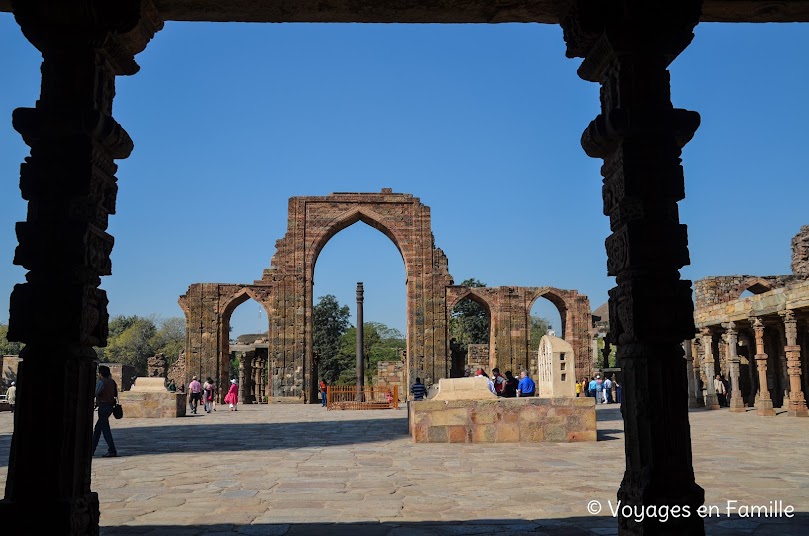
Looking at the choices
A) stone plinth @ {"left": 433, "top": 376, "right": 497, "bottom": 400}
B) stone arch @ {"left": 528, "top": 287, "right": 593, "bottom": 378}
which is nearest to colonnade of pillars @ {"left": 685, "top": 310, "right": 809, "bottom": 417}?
stone arch @ {"left": 528, "top": 287, "right": 593, "bottom": 378}

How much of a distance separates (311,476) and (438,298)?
20762 millimetres

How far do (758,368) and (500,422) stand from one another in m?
10.7

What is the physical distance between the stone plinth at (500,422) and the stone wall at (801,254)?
59.8 ft

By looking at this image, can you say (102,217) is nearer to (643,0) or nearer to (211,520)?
(211,520)

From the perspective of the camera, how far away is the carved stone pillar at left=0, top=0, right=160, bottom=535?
9.75 ft

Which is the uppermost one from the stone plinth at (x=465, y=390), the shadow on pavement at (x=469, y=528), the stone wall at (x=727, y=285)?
the stone wall at (x=727, y=285)

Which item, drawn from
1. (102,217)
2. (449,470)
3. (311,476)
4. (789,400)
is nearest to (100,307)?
(102,217)

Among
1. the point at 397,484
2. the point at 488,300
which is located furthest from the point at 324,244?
the point at 397,484

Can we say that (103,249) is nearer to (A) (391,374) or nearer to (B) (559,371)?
(B) (559,371)

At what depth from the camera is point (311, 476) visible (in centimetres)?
632

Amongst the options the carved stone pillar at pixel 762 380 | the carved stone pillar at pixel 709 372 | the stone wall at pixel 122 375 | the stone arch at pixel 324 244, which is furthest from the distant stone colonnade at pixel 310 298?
the carved stone pillar at pixel 762 380

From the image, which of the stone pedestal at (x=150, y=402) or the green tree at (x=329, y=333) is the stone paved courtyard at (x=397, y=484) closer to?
the stone pedestal at (x=150, y=402)

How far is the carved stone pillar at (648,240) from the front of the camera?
304 centimetres

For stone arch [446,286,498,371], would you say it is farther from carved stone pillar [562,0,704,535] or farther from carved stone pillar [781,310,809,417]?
carved stone pillar [562,0,704,535]
